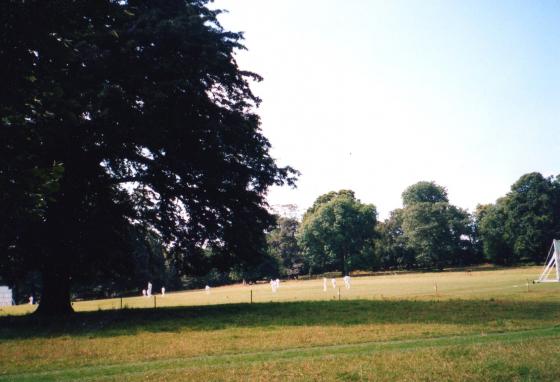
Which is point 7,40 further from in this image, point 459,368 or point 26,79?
point 459,368

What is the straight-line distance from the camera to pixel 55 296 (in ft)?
90.2

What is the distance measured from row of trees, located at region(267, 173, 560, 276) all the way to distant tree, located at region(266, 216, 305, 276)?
245mm

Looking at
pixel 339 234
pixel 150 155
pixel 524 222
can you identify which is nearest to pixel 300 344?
pixel 150 155

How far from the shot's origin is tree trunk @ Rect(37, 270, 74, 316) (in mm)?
27031

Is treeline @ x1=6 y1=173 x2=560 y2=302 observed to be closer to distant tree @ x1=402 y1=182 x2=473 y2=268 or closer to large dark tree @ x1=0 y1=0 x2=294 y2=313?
distant tree @ x1=402 y1=182 x2=473 y2=268

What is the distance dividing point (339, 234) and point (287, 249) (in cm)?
2030

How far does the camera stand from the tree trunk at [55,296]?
27.0 m

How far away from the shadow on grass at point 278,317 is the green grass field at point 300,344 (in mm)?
52

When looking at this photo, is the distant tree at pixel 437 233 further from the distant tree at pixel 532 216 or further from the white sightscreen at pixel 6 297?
the white sightscreen at pixel 6 297

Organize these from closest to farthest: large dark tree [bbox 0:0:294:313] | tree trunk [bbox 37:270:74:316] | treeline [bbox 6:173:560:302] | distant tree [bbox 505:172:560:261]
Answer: large dark tree [bbox 0:0:294:313]
tree trunk [bbox 37:270:74:316]
distant tree [bbox 505:172:560:261]
treeline [bbox 6:173:560:302]

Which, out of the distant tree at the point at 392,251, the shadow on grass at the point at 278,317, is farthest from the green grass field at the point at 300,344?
the distant tree at the point at 392,251

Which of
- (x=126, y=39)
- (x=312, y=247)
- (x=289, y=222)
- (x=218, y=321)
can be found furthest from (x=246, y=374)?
(x=289, y=222)

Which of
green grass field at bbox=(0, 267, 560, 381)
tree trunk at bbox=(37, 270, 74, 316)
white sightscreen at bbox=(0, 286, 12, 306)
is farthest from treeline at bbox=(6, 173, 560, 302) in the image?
green grass field at bbox=(0, 267, 560, 381)

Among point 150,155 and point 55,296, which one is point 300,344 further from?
point 55,296
